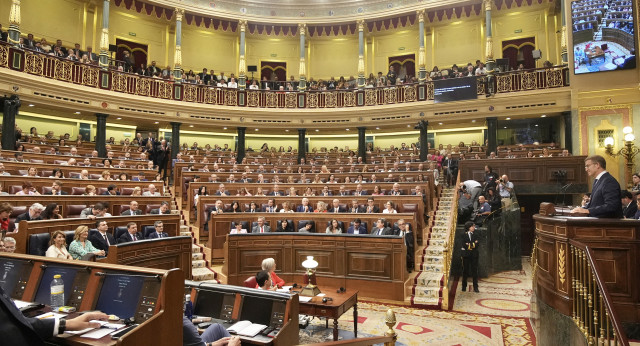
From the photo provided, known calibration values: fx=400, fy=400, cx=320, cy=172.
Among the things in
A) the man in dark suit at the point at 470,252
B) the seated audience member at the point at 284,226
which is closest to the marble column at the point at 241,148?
the seated audience member at the point at 284,226

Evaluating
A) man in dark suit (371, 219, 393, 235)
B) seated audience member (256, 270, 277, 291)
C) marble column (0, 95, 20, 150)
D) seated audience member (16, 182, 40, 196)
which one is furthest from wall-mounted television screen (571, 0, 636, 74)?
marble column (0, 95, 20, 150)

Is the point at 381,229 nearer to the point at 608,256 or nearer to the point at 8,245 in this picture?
the point at 608,256

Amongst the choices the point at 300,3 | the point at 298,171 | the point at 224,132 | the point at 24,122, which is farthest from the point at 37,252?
the point at 300,3

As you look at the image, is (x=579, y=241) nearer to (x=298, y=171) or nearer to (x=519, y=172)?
(x=519, y=172)

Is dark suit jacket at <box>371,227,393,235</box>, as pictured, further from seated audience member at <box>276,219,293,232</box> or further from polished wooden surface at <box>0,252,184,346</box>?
polished wooden surface at <box>0,252,184,346</box>

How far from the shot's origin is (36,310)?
2.24 m

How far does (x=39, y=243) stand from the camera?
4.59 meters

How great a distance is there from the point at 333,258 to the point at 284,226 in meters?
1.37


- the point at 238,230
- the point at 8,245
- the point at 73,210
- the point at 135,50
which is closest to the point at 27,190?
the point at 73,210

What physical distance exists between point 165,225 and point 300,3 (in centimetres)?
1311

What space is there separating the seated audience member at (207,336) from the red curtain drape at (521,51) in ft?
55.0

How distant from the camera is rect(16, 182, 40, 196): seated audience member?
6.38 m

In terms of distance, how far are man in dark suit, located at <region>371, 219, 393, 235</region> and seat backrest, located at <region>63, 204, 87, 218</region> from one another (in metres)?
4.95

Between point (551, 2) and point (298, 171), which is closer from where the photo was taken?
point (298, 171)
